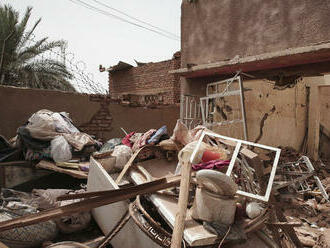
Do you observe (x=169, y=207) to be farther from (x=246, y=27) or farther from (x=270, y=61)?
(x=246, y=27)

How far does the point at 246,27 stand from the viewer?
4.79m

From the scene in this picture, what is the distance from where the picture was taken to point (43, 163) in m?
3.98

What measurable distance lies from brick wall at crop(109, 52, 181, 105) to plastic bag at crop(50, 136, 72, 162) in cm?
335

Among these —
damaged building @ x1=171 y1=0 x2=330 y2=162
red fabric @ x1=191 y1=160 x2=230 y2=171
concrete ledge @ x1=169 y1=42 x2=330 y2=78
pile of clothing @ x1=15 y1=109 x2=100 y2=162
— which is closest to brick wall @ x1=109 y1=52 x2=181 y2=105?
damaged building @ x1=171 y1=0 x2=330 y2=162

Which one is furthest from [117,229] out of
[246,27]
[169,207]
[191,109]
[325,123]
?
Answer: [325,123]

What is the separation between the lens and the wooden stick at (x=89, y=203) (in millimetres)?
1779

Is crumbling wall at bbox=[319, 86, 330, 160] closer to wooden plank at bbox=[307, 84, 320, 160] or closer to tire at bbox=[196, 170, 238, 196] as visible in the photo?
wooden plank at bbox=[307, 84, 320, 160]

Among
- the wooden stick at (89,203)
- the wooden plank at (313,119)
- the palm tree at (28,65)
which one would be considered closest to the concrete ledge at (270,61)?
the wooden stick at (89,203)

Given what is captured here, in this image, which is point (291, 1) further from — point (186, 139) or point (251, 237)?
point (251, 237)

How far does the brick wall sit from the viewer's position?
805cm

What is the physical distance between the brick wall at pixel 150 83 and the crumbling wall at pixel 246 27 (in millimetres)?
1857

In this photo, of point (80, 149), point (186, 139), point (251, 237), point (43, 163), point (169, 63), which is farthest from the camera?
point (169, 63)

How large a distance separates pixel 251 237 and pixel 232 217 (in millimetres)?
341

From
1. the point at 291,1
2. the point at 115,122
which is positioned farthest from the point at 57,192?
the point at 291,1
